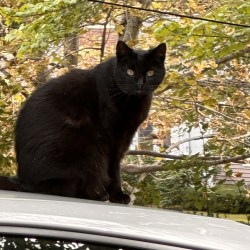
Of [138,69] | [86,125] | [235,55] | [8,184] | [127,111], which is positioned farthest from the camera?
[235,55]

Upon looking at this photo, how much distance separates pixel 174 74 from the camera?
6.12 meters

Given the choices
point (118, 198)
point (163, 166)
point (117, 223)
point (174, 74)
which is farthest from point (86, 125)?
point (117, 223)

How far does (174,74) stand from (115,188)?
1.76 m

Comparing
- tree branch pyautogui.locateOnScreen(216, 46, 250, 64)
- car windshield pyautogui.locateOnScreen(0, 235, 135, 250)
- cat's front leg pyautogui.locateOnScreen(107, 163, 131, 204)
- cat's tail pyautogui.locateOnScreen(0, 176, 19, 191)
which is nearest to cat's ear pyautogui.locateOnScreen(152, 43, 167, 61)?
cat's front leg pyautogui.locateOnScreen(107, 163, 131, 204)

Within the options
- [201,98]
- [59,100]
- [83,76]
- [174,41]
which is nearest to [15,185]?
[59,100]

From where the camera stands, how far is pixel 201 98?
635cm

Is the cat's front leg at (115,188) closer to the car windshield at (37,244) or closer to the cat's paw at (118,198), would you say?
the cat's paw at (118,198)

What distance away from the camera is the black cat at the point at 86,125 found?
13.5ft

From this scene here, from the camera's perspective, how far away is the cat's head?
4.88 metres

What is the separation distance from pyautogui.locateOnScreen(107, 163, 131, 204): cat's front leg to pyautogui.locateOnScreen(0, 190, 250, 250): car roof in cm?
227

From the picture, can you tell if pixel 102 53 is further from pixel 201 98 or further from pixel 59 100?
pixel 59 100

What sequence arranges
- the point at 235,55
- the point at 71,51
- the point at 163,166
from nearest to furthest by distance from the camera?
the point at 163,166 → the point at 235,55 → the point at 71,51

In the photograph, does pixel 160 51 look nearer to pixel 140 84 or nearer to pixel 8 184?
pixel 140 84

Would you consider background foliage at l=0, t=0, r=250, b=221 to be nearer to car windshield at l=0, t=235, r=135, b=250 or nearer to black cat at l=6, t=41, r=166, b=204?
black cat at l=6, t=41, r=166, b=204
